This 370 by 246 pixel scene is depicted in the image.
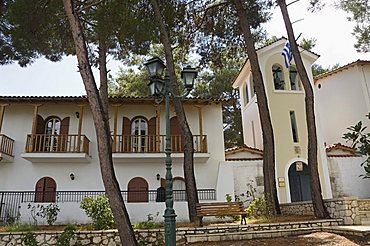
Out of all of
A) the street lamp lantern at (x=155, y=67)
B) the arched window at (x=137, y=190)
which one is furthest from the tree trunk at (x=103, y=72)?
A: the street lamp lantern at (x=155, y=67)

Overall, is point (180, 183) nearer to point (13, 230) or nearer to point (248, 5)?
point (13, 230)

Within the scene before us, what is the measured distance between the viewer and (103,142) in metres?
8.29

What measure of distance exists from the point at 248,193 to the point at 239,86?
817 cm

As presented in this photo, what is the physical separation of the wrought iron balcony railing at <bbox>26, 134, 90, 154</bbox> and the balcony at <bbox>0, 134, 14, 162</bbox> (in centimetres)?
102

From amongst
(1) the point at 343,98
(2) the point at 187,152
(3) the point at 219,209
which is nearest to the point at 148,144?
(2) the point at 187,152

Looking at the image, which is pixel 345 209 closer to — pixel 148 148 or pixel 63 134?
pixel 148 148

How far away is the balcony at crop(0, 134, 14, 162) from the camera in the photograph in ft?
46.5

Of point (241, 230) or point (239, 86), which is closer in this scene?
point (241, 230)

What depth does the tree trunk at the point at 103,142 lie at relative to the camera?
770 cm

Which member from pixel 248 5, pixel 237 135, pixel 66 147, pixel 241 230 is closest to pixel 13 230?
pixel 66 147

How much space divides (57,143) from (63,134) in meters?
0.77

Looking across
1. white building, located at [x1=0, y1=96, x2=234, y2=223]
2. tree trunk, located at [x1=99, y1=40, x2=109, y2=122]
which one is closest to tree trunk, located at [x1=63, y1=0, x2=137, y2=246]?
tree trunk, located at [x1=99, y1=40, x2=109, y2=122]

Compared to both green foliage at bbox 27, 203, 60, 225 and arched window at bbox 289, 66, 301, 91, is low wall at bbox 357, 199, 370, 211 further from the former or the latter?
green foliage at bbox 27, 203, 60, 225

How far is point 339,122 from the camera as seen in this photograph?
1952 cm
